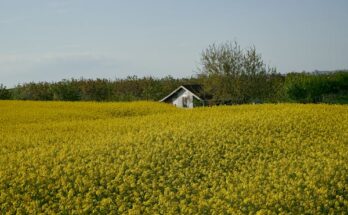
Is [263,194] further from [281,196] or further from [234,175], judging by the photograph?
[234,175]

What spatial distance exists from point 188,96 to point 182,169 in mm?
61946

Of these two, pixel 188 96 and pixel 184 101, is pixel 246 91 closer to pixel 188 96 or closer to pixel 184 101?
pixel 188 96

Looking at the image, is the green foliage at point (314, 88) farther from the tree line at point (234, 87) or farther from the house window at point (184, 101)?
the house window at point (184, 101)

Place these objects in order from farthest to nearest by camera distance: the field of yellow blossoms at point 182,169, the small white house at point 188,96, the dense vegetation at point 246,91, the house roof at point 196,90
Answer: the house roof at point 196,90
the small white house at point 188,96
the dense vegetation at point 246,91
the field of yellow blossoms at point 182,169

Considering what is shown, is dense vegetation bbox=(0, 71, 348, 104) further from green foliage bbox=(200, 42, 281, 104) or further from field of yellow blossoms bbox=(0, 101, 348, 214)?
field of yellow blossoms bbox=(0, 101, 348, 214)

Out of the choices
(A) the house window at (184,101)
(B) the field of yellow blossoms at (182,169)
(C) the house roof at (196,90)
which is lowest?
(B) the field of yellow blossoms at (182,169)

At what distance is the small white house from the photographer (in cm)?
7275

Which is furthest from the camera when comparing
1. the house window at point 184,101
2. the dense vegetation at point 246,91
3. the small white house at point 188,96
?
the house window at point 184,101

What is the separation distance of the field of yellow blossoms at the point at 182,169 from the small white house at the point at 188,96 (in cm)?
5063

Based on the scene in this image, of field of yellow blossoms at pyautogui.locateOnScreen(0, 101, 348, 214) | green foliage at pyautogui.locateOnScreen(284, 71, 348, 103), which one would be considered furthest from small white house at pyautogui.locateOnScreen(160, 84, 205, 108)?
field of yellow blossoms at pyautogui.locateOnScreen(0, 101, 348, 214)

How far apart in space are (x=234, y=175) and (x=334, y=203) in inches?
106

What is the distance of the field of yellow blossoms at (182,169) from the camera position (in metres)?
11.7

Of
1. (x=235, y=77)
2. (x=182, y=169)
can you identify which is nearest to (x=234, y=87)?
(x=235, y=77)

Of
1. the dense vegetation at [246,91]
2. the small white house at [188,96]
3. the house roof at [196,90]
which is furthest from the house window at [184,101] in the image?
the dense vegetation at [246,91]
